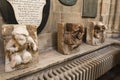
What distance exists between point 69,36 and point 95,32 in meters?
0.59

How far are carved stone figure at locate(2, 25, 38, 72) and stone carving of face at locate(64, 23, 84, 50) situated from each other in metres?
→ 0.47

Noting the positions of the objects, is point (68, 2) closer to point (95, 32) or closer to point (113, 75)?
point (95, 32)

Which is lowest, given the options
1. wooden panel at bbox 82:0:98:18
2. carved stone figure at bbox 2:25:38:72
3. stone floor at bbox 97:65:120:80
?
stone floor at bbox 97:65:120:80

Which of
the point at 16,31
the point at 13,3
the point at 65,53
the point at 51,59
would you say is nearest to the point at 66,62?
the point at 65,53

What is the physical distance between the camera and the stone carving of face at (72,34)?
1.38 metres

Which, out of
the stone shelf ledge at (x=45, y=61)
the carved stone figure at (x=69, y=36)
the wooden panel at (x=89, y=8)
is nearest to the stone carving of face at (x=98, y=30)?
the stone shelf ledge at (x=45, y=61)

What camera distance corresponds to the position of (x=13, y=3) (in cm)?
116

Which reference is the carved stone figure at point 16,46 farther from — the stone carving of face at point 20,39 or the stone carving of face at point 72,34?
the stone carving of face at point 72,34

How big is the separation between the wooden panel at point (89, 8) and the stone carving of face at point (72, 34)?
601 millimetres

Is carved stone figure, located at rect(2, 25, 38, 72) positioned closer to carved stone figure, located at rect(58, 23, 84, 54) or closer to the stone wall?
Result: the stone wall

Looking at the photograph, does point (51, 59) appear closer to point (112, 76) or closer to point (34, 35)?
point (34, 35)

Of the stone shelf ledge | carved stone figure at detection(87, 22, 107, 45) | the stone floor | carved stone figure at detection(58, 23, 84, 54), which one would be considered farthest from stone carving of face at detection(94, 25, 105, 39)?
the stone floor

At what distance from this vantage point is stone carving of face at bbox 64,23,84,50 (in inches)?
54.3

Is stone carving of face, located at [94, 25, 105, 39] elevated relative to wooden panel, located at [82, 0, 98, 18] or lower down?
lower down
